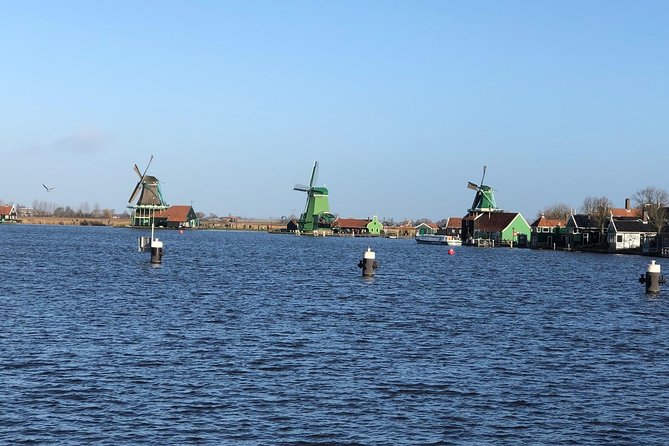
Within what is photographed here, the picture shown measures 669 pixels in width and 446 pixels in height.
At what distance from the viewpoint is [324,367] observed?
30.6 m

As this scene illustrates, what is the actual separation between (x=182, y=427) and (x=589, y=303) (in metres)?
39.9

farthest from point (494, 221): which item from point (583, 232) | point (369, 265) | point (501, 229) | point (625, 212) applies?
point (369, 265)

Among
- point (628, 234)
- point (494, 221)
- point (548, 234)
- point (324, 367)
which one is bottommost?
point (324, 367)

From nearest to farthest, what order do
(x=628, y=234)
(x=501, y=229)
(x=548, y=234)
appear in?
(x=628, y=234)
(x=548, y=234)
(x=501, y=229)

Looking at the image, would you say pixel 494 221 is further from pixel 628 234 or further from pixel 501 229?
pixel 628 234

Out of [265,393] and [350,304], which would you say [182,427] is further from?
[350,304]

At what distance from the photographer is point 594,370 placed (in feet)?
103

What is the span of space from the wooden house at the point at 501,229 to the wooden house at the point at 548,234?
266 centimetres

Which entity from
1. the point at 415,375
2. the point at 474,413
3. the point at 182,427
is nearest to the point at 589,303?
the point at 415,375

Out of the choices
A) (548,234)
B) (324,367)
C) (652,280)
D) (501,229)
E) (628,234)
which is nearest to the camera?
(324,367)

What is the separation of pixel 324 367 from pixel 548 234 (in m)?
149

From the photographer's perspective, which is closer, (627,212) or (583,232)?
(583,232)

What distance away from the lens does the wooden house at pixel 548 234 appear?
169m

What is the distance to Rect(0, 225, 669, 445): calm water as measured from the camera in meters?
22.7
